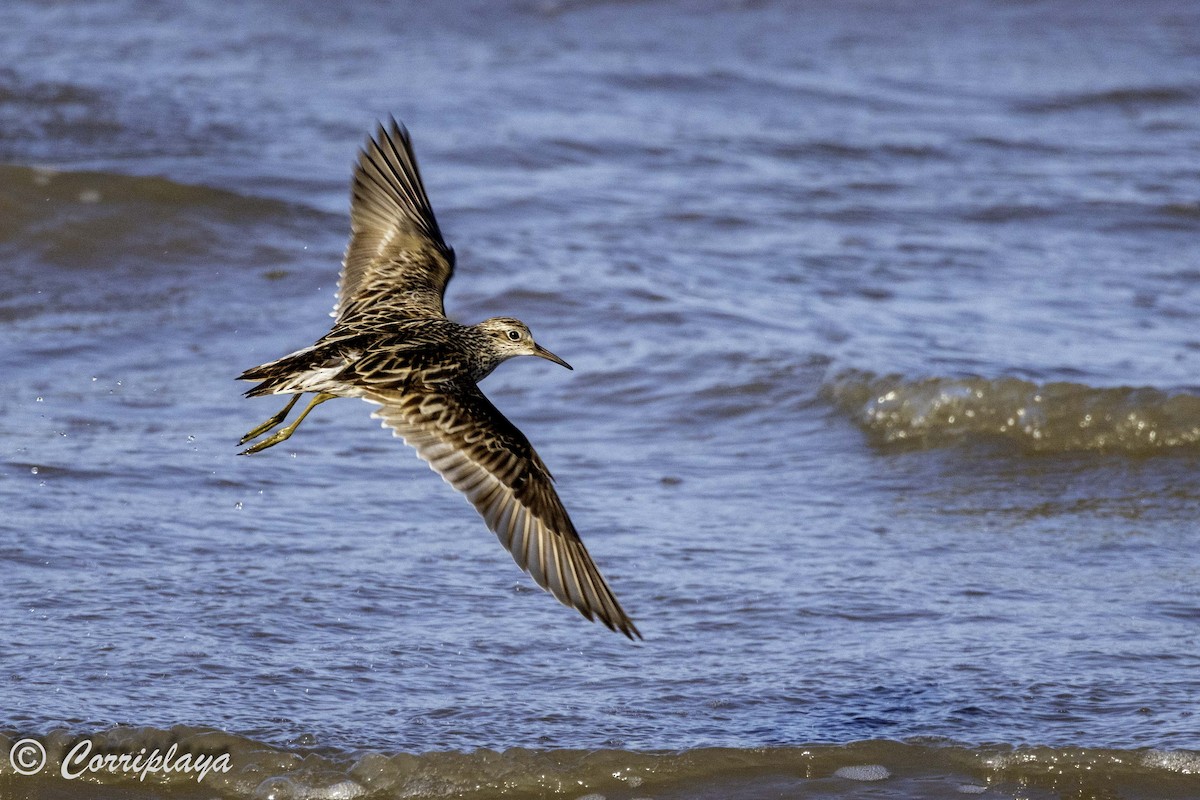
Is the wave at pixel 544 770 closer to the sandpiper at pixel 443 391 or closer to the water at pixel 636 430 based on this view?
the water at pixel 636 430

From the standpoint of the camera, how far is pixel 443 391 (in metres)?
4.89

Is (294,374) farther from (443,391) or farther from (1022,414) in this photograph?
(1022,414)

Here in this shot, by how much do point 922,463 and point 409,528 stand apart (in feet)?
7.69

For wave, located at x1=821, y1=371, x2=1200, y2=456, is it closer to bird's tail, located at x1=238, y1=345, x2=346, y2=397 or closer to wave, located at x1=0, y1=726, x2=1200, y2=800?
wave, located at x1=0, y1=726, x2=1200, y2=800

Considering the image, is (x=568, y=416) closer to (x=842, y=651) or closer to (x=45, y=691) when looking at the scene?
(x=842, y=651)

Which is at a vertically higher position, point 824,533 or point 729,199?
point 729,199

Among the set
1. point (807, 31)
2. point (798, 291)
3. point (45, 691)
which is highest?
point (807, 31)

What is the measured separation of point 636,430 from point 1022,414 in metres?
1.77

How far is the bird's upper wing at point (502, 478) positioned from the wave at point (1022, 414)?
3009 mm

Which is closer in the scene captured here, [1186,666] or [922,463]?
[1186,666]

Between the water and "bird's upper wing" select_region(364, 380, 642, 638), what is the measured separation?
0.57 metres

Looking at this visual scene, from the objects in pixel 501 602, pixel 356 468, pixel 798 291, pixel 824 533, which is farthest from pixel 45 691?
pixel 798 291

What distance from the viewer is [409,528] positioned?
20.3ft

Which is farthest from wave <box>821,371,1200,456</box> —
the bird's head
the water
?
the bird's head
